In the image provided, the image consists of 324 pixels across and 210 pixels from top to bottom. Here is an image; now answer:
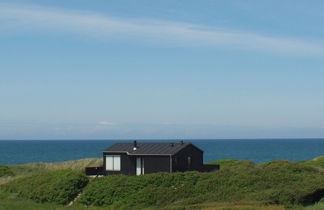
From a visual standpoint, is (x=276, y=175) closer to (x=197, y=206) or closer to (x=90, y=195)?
(x=197, y=206)

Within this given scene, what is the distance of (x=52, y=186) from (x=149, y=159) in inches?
435

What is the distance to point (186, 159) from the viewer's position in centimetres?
5488

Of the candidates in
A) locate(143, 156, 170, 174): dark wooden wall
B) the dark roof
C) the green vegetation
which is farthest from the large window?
the green vegetation

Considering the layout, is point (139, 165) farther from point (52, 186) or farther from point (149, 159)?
point (52, 186)

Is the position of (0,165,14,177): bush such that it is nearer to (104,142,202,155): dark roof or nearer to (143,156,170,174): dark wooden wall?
(104,142,202,155): dark roof

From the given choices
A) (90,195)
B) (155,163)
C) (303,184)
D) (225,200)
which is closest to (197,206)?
(225,200)

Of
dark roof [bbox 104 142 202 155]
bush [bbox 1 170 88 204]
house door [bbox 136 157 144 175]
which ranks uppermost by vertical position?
dark roof [bbox 104 142 202 155]

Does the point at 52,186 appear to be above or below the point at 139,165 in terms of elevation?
below

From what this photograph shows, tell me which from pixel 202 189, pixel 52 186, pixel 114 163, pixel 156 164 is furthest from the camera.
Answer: pixel 114 163

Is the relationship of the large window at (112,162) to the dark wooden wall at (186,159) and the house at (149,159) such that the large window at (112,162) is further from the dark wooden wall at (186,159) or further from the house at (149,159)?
the dark wooden wall at (186,159)

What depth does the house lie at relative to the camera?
53000 mm

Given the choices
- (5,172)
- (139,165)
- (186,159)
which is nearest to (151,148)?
(139,165)

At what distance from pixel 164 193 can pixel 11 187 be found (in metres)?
19.8

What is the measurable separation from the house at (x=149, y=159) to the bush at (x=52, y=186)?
482cm
